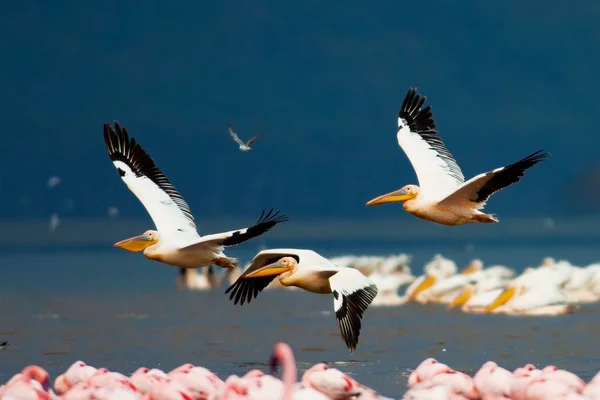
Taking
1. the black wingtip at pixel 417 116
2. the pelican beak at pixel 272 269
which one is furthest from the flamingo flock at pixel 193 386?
the black wingtip at pixel 417 116

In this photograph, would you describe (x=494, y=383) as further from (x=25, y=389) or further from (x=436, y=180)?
(x=25, y=389)

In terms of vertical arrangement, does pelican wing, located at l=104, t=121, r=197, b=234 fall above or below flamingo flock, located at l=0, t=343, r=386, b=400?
above

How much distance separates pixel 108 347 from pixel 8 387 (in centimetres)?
549

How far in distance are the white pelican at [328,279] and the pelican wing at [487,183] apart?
2.97 feet

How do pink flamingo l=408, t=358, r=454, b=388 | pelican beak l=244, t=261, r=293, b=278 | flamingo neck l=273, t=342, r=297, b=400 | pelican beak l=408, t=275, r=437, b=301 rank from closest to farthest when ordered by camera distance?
flamingo neck l=273, t=342, r=297, b=400, pink flamingo l=408, t=358, r=454, b=388, pelican beak l=244, t=261, r=293, b=278, pelican beak l=408, t=275, r=437, b=301

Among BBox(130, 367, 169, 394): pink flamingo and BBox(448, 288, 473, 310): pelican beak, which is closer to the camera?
BBox(130, 367, 169, 394): pink flamingo

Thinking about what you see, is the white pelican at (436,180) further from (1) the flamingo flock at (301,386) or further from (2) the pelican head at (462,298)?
(2) the pelican head at (462,298)

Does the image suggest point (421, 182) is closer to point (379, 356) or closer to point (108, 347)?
point (379, 356)

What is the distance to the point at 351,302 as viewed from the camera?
9.20 metres

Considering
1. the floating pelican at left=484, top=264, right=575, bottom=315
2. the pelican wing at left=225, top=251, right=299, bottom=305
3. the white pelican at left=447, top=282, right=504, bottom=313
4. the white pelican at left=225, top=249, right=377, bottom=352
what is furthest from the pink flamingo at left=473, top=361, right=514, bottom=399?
the white pelican at left=447, top=282, right=504, bottom=313

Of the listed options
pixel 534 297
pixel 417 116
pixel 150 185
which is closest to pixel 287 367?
pixel 150 185

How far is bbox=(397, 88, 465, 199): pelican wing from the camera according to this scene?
10.4 metres

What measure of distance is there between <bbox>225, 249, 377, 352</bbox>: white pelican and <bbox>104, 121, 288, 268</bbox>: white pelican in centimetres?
31

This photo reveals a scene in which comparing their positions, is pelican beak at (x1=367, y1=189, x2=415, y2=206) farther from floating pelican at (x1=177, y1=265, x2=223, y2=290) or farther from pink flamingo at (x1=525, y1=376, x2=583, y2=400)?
floating pelican at (x1=177, y1=265, x2=223, y2=290)
